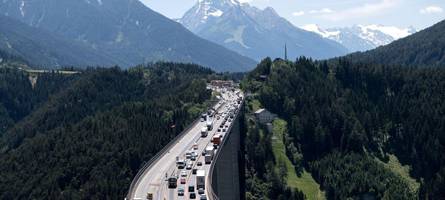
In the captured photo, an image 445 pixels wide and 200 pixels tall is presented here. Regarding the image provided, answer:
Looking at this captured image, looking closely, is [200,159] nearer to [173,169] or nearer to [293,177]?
[173,169]

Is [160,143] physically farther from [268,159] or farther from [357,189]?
[357,189]

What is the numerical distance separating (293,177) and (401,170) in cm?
3431

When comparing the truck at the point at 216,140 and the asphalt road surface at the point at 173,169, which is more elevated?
the truck at the point at 216,140

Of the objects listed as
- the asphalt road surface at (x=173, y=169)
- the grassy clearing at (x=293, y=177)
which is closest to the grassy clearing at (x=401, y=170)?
the grassy clearing at (x=293, y=177)

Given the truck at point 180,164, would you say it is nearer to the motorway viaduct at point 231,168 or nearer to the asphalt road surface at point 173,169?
the asphalt road surface at point 173,169

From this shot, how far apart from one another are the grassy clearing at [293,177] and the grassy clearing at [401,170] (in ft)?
82.7

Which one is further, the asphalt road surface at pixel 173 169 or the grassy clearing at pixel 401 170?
the grassy clearing at pixel 401 170

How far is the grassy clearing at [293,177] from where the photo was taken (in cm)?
15938

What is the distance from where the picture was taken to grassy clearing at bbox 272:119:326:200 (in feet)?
523

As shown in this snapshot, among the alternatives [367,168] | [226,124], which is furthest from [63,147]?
[367,168]

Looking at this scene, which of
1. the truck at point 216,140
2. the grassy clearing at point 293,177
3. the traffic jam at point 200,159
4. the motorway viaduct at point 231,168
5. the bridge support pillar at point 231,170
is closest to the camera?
the traffic jam at point 200,159

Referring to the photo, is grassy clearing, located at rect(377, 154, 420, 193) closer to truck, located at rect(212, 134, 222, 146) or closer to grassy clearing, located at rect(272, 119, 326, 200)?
grassy clearing, located at rect(272, 119, 326, 200)

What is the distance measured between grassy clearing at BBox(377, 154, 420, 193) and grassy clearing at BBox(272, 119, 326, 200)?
2522cm

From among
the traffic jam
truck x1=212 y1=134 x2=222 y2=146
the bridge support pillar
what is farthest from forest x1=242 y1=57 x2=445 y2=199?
truck x1=212 y1=134 x2=222 y2=146
